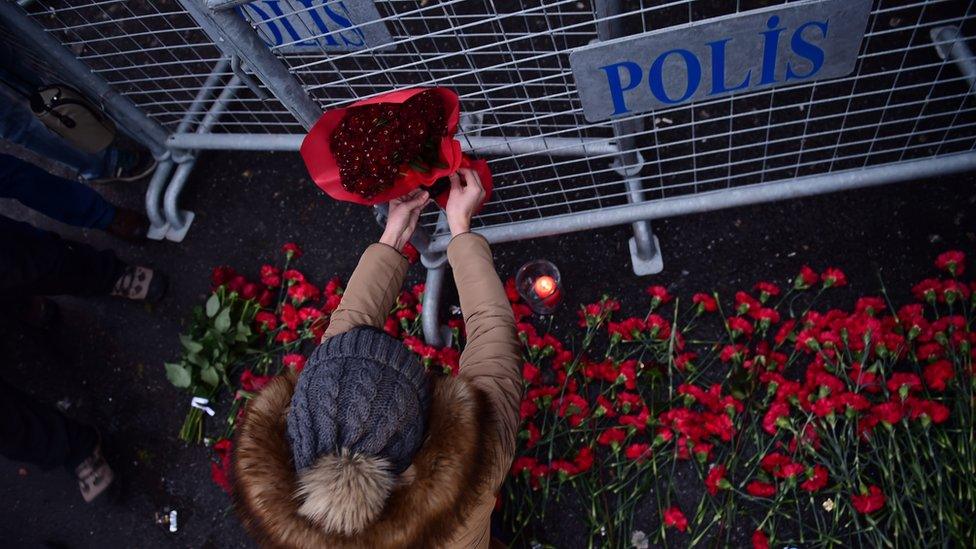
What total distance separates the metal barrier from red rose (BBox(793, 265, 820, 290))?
302 mm

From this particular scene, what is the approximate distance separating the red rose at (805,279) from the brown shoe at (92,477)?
9.54ft

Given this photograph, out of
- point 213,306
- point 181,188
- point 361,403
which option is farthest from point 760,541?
point 181,188

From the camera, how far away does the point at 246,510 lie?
1.57 m

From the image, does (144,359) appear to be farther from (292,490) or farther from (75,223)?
(292,490)

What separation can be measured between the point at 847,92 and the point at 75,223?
11.1 ft

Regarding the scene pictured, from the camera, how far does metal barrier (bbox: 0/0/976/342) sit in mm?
2074

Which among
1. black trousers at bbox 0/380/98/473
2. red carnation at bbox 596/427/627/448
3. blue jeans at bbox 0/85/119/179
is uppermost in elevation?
blue jeans at bbox 0/85/119/179

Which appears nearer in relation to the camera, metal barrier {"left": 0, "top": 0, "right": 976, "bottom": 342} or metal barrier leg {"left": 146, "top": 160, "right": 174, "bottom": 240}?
metal barrier {"left": 0, "top": 0, "right": 976, "bottom": 342}

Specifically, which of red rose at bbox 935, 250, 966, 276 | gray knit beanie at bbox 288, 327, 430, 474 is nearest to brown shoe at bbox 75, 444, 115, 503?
gray knit beanie at bbox 288, 327, 430, 474

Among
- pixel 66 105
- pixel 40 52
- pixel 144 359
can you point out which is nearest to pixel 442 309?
pixel 144 359

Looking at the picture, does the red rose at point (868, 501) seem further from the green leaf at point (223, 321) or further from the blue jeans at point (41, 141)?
the blue jeans at point (41, 141)

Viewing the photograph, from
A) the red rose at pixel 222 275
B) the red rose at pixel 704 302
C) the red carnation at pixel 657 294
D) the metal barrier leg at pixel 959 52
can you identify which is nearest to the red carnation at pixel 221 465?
the red rose at pixel 222 275

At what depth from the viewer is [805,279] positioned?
2582 millimetres

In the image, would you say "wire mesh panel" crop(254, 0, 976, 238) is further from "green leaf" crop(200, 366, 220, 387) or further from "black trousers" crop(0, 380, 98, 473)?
"black trousers" crop(0, 380, 98, 473)
